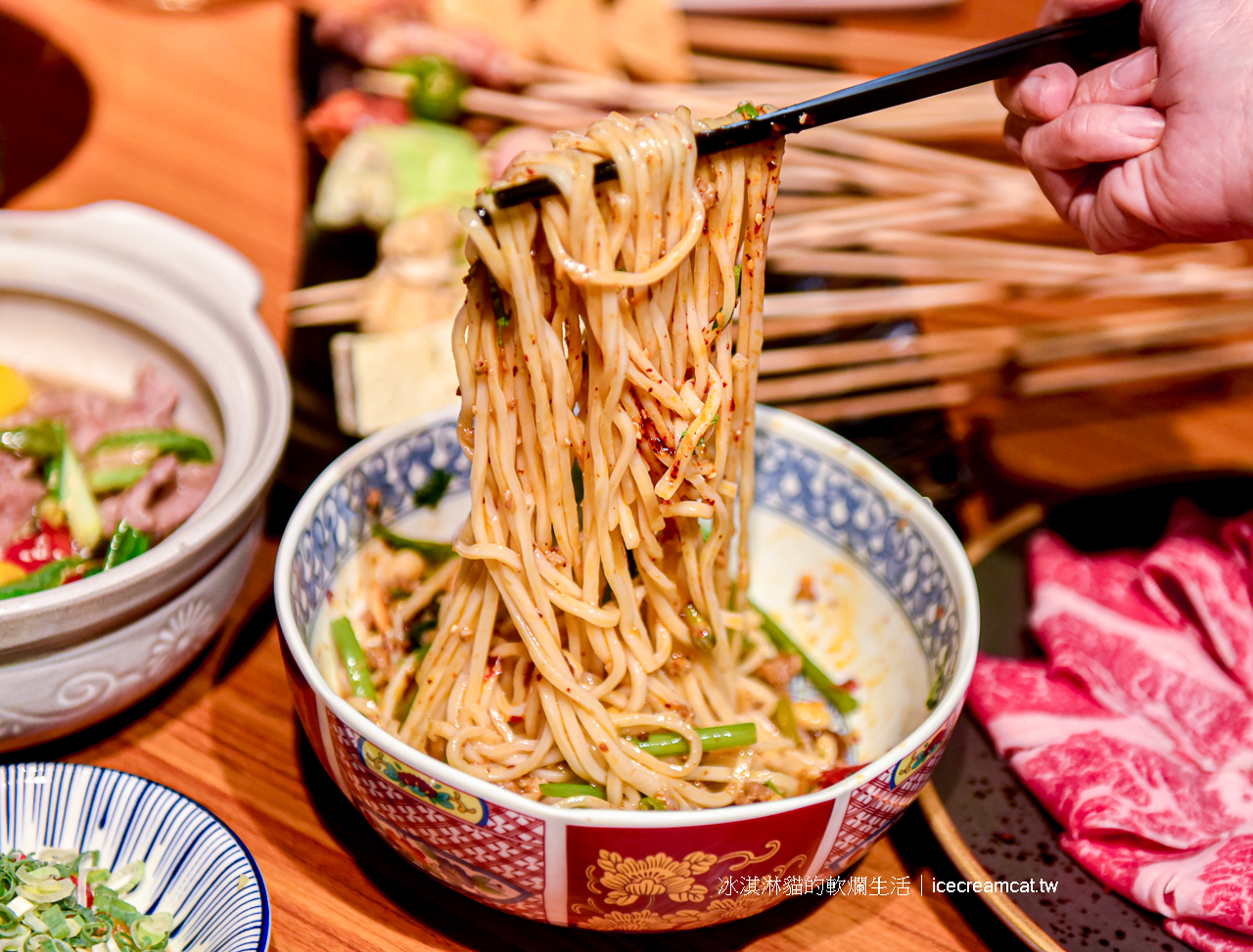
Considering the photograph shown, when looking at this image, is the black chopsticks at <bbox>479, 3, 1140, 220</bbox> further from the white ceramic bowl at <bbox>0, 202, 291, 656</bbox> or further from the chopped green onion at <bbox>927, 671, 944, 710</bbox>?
the chopped green onion at <bbox>927, 671, 944, 710</bbox>

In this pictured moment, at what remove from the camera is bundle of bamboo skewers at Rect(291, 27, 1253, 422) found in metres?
2.51

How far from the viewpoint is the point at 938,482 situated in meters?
2.28

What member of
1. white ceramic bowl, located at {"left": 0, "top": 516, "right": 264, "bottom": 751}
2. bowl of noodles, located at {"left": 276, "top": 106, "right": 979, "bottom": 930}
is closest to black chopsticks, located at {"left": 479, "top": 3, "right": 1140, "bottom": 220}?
bowl of noodles, located at {"left": 276, "top": 106, "right": 979, "bottom": 930}

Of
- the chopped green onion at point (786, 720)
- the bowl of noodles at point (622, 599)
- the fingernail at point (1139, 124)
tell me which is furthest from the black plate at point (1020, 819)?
the fingernail at point (1139, 124)

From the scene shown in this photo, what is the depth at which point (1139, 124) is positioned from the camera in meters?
1.69

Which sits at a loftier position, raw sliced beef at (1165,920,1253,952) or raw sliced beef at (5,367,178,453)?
raw sliced beef at (5,367,178,453)

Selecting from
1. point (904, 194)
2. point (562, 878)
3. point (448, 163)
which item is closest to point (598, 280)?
point (562, 878)

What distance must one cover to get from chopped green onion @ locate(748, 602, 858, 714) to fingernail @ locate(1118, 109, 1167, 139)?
1072 mm

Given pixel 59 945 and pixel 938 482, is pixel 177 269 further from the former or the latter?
pixel 938 482

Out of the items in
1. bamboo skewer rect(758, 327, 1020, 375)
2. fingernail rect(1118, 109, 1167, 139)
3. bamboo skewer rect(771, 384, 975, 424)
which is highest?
fingernail rect(1118, 109, 1167, 139)

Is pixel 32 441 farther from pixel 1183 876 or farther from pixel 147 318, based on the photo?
pixel 1183 876

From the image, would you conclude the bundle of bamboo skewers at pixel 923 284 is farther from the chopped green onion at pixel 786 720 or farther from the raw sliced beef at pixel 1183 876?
the raw sliced beef at pixel 1183 876

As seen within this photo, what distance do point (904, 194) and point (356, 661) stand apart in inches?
74.9

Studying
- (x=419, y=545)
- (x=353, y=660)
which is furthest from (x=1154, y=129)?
(x=353, y=660)
